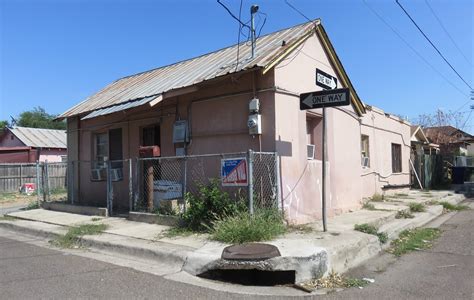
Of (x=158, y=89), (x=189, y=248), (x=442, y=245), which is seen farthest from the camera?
(x=158, y=89)

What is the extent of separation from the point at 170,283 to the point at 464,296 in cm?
383

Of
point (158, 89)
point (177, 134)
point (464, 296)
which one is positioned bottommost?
point (464, 296)

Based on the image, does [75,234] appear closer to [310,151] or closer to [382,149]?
[310,151]

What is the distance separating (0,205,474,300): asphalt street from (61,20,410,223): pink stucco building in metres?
2.99

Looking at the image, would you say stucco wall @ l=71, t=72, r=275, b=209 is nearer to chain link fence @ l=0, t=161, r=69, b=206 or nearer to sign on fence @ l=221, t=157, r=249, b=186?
sign on fence @ l=221, t=157, r=249, b=186

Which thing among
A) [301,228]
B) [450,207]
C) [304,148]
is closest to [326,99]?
[304,148]

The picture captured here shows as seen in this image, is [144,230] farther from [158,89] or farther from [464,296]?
[464,296]

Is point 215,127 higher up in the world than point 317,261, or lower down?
higher up

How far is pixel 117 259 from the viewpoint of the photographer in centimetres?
777

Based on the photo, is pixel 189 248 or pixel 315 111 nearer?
pixel 189 248

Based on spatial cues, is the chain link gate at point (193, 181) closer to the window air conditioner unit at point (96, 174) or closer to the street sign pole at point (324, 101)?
the street sign pole at point (324, 101)

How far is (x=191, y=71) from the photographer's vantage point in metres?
12.4

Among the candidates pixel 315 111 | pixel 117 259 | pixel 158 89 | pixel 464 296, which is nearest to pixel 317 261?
pixel 464 296

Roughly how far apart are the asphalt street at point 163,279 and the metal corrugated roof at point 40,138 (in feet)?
91.6
